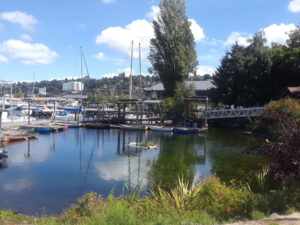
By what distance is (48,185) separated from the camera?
19609mm

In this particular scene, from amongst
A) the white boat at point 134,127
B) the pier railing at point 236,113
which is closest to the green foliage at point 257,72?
the pier railing at point 236,113

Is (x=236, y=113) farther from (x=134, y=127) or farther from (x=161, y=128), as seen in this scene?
(x=134, y=127)

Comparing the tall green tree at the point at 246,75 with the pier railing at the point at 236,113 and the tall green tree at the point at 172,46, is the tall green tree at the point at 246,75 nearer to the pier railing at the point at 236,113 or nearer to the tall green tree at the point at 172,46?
the pier railing at the point at 236,113

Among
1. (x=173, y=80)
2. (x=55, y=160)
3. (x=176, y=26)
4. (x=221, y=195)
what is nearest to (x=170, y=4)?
(x=176, y=26)

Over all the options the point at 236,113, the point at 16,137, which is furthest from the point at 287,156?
the point at 236,113

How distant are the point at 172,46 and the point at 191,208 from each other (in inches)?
1878

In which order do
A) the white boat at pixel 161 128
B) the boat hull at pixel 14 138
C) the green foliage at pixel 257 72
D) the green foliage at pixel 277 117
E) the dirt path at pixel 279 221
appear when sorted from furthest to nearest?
the green foliage at pixel 257 72 < the white boat at pixel 161 128 < the boat hull at pixel 14 138 < the green foliage at pixel 277 117 < the dirt path at pixel 279 221

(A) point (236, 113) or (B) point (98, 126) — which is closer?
(A) point (236, 113)

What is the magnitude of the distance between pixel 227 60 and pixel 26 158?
4000 cm

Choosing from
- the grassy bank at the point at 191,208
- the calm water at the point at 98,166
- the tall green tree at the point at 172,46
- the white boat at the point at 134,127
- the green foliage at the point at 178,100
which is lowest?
the calm water at the point at 98,166

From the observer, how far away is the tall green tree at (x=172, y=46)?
5538cm

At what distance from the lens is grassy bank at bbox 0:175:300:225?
8.45m

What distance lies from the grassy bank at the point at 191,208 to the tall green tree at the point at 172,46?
4490 centimetres

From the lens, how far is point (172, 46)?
55.8 m
